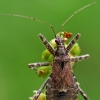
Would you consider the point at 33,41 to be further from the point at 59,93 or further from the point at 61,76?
the point at 59,93

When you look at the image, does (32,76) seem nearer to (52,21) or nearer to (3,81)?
(3,81)

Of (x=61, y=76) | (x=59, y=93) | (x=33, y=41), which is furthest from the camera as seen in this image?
(x=33, y=41)

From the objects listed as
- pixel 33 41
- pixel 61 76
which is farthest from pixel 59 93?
pixel 33 41

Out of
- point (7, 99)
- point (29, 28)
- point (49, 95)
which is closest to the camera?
point (49, 95)

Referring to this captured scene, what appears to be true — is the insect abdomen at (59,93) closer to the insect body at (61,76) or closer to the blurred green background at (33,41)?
the insect body at (61,76)

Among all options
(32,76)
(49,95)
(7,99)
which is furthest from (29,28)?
(49,95)

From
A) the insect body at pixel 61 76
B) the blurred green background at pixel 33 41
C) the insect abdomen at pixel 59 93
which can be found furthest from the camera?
the blurred green background at pixel 33 41

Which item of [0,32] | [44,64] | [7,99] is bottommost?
[7,99]

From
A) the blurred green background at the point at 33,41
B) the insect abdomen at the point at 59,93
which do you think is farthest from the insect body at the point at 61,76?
the blurred green background at the point at 33,41

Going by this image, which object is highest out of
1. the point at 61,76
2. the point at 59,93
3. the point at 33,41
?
the point at 33,41
